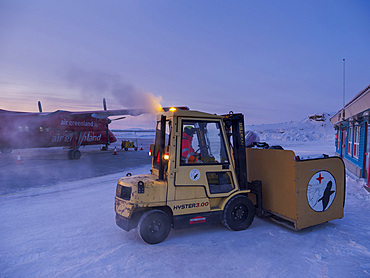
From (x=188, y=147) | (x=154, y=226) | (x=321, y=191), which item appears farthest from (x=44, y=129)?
(x=321, y=191)

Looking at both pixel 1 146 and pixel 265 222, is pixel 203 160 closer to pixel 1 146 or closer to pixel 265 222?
pixel 265 222

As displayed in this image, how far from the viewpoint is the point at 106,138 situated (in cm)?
2661

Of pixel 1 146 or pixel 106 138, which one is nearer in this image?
pixel 1 146

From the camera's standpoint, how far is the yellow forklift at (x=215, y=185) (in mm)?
4418

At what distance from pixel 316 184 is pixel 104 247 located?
4073mm

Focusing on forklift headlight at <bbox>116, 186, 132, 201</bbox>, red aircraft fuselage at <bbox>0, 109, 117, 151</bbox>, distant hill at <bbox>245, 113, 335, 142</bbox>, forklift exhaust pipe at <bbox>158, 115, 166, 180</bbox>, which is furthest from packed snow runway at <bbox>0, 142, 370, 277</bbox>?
distant hill at <bbox>245, 113, 335, 142</bbox>

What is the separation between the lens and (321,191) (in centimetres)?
504

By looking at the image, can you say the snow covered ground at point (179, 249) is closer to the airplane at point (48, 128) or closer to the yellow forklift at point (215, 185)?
the yellow forklift at point (215, 185)

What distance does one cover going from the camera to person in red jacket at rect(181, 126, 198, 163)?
4754 millimetres

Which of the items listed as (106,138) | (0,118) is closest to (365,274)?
(0,118)

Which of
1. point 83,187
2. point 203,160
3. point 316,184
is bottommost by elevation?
point 83,187

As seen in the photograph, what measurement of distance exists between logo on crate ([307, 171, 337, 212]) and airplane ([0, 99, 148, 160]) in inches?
529

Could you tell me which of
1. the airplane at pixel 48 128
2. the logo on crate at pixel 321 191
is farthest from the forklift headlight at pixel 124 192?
the airplane at pixel 48 128

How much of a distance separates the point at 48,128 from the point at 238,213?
19.4 meters
